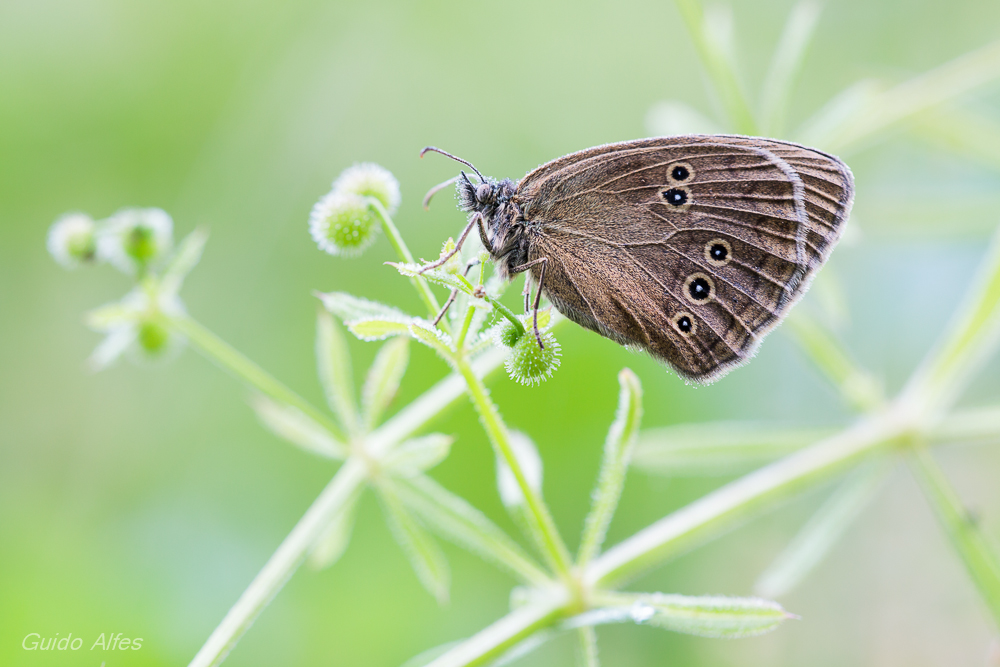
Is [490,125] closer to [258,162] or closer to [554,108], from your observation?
[554,108]

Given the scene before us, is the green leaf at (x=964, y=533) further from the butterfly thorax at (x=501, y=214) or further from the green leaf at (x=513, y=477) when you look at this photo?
the butterfly thorax at (x=501, y=214)

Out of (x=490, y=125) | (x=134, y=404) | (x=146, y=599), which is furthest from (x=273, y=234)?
(x=146, y=599)

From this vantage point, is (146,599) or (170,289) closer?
(170,289)

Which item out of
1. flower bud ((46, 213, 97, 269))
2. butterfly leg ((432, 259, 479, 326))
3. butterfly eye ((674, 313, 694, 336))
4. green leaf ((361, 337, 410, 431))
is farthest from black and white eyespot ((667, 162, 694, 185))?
flower bud ((46, 213, 97, 269))

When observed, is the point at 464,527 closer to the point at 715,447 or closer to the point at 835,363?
the point at 715,447

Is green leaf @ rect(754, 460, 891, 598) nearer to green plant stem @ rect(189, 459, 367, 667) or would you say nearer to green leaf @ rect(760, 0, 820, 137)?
green leaf @ rect(760, 0, 820, 137)

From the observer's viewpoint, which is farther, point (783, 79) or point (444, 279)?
point (783, 79)

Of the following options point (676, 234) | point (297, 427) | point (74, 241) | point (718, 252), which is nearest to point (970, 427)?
point (718, 252)
